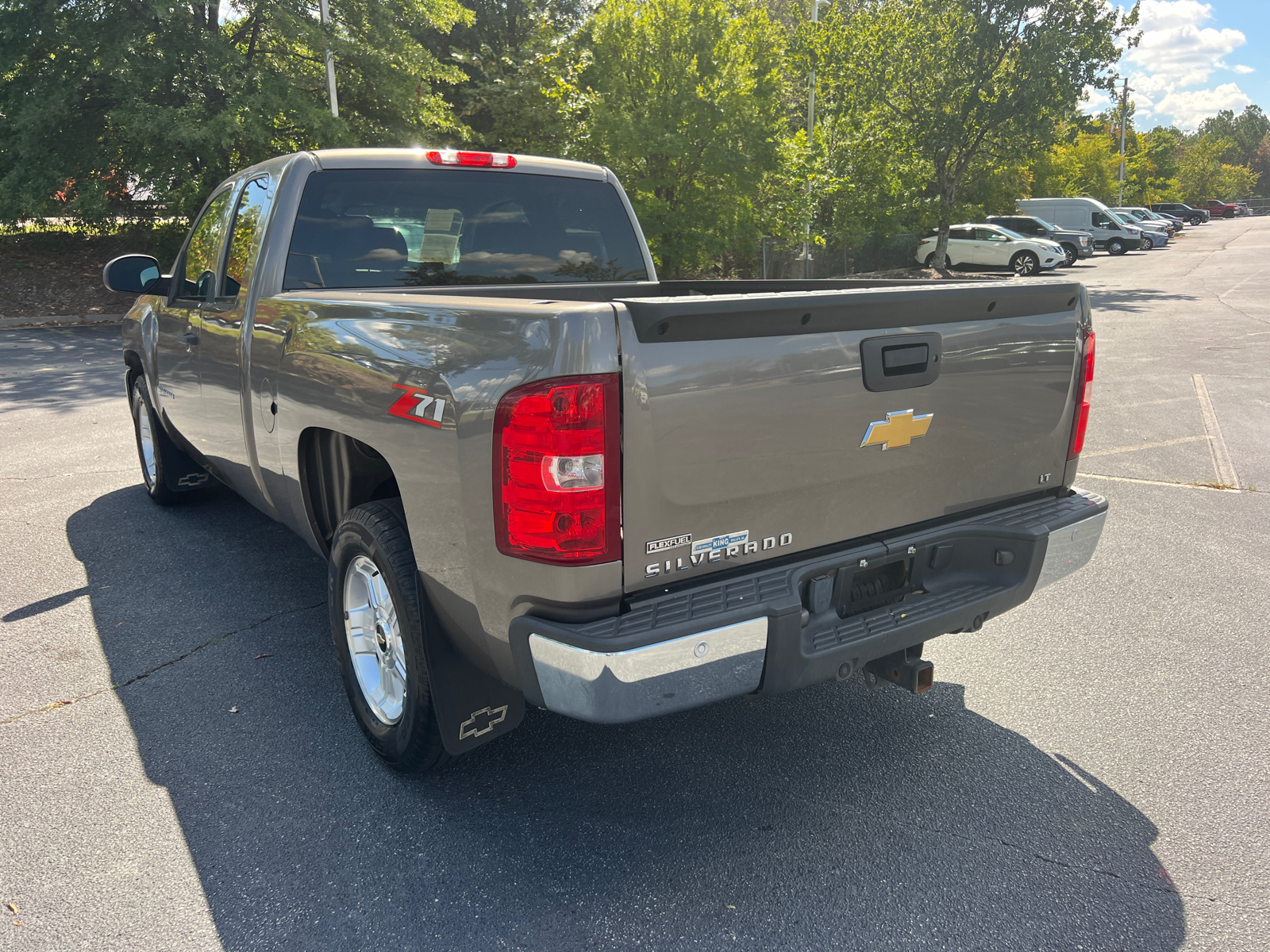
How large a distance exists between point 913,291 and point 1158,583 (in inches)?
119

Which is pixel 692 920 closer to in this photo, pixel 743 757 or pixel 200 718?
pixel 743 757

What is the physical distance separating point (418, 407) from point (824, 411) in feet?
3.72

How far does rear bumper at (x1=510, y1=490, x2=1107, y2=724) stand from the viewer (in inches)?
89.0

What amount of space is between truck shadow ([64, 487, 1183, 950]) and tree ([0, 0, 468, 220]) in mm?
16170

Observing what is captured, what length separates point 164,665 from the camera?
394 centimetres

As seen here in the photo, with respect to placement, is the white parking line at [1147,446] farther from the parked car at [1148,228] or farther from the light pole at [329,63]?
the parked car at [1148,228]

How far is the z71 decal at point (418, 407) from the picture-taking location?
2.47 m

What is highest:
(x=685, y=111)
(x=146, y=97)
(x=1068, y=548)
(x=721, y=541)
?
(x=146, y=97)

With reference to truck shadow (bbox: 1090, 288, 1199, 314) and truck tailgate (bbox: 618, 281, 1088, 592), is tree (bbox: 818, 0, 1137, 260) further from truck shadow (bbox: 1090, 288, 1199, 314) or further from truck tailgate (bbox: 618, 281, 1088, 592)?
truck tailgate (bbox: 618, 281, 1088, 592)

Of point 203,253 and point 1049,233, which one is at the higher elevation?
point 203,253

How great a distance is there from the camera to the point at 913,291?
2727 millimetres

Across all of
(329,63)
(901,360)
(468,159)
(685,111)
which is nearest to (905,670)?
(901,360)

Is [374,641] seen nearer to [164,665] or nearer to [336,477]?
[336,477]

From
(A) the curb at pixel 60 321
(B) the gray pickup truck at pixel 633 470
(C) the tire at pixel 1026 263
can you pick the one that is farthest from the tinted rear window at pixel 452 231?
(C) the tire at pixel 1026 263
